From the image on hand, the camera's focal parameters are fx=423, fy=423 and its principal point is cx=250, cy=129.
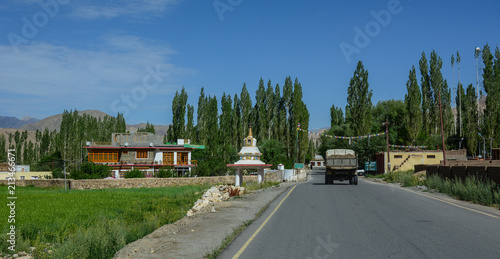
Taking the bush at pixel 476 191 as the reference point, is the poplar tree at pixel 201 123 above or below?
above

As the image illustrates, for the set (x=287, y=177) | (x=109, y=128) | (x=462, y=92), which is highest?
(x=462, y=92)

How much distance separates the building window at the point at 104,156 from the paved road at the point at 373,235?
57.9 metres

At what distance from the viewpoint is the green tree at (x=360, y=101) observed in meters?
76.8

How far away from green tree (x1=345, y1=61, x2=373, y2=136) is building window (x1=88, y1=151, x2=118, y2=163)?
139 feet

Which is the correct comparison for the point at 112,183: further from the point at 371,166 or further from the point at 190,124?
the point at 371,166

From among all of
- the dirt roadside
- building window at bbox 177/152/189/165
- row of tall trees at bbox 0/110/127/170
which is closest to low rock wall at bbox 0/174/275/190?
building window at bbox 177/152/189/165

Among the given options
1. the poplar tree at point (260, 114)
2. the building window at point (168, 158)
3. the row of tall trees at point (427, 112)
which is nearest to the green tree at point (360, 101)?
the row of tall trees at point (427, 112)

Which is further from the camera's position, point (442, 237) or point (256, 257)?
point (442, 237)

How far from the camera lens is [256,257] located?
857cm

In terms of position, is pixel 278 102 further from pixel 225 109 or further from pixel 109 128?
pixel 109 128

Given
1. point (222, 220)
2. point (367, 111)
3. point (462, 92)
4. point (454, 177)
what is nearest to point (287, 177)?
point (367, 111)

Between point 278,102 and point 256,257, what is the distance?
7574cm

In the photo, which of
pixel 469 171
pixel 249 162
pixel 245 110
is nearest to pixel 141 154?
pixel 245 110

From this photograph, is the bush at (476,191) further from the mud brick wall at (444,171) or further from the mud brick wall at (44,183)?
the mud brick wall at (44,183)
